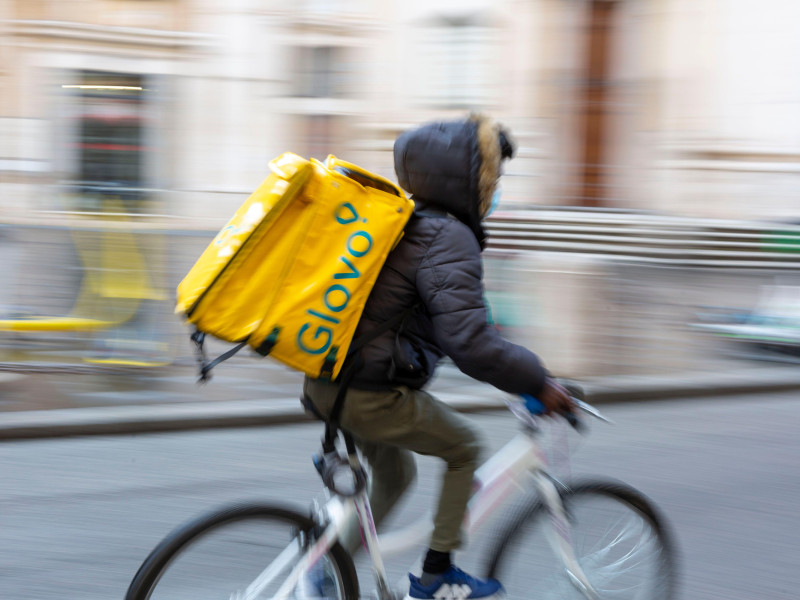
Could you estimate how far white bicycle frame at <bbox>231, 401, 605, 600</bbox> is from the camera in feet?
8.21

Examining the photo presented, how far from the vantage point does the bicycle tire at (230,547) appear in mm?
2338

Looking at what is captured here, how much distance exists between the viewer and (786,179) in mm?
15867

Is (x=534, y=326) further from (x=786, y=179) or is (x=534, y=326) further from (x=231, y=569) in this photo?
(x=786, y=179)

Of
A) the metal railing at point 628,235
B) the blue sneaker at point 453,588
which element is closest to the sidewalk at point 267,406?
the blue sneaker at point 453,588

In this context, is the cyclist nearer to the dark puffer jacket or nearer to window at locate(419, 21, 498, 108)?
the dark puffer jacket

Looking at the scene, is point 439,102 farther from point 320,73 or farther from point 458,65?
point 320,73

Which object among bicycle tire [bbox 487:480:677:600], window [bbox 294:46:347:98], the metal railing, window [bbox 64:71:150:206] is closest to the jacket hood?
bicycle tire [bbox 487:480:677:600]

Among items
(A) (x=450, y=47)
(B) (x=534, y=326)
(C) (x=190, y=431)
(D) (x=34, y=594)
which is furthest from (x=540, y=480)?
(A) (x=450, y=47)

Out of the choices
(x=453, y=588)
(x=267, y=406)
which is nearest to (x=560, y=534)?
(x=453, y=588)

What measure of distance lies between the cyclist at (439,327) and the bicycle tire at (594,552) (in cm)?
27

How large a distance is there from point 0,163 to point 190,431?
43.9 ft

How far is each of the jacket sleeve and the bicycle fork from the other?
0.52 meters

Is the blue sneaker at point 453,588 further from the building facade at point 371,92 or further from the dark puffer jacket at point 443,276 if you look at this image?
the building facade at point 371,92

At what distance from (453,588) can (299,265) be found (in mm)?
1008
